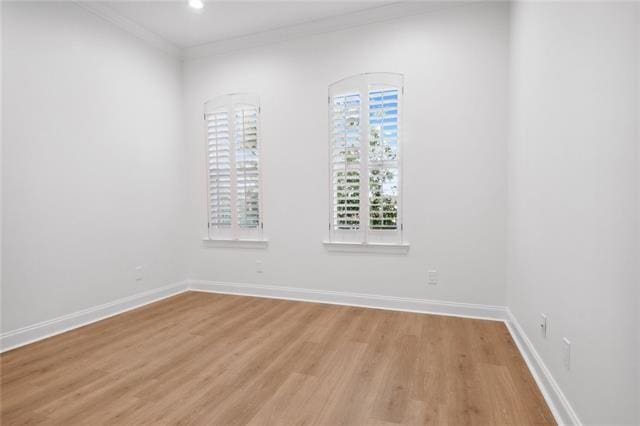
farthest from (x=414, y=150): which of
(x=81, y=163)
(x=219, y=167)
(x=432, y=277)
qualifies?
(x=81, y=163)

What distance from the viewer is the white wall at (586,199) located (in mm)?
1146

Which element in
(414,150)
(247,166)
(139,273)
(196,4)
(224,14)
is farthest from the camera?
(247,166)

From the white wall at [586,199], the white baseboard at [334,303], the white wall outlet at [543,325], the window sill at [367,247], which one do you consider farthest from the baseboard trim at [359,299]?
the white wall outlet at [543,325]

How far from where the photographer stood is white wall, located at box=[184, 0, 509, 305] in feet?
10.3

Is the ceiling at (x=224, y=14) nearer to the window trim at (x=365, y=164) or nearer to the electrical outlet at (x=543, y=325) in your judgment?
the window trim at (x=365, y=164)

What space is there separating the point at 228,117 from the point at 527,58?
316 cm

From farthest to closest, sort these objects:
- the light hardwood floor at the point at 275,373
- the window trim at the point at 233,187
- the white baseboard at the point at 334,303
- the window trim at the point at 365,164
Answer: the window trim at the point at 233,187, the window trim at the point at 365,164, the white baseboard at the point at 334,303, the light hardwood floor at the point at 275,373

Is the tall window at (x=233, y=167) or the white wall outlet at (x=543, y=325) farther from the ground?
the tall window at (x=233, y=167)

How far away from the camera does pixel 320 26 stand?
3.63m

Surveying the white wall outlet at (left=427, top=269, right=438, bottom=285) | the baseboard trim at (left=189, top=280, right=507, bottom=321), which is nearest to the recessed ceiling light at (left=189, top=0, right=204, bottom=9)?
the baseboard trim at (left=189, top=280, right=507, bottom=321)

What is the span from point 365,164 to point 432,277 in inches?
53.2

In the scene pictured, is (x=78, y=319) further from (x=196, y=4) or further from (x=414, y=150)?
(x=414, y=150)

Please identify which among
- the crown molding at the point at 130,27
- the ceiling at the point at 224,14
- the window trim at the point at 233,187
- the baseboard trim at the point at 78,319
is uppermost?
the ceiling at the point at 224,14

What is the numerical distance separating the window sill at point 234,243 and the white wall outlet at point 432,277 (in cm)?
187
